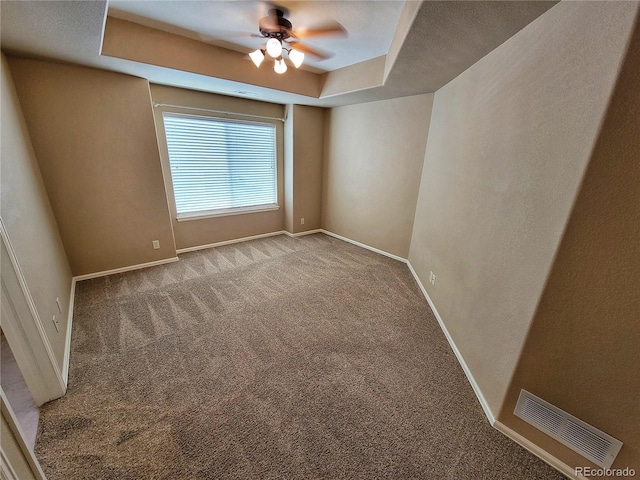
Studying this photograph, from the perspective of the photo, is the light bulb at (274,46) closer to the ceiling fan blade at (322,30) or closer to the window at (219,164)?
the ceiling fan blade at (322,30)

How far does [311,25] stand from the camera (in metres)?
2.08

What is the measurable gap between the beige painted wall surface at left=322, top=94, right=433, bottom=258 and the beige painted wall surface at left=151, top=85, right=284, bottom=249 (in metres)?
0.98

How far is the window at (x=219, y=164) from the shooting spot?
3348mm

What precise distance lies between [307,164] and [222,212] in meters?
1.67

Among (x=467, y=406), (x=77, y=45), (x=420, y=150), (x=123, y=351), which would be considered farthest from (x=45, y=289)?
(x=420, y=150)

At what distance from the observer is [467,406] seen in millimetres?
1507

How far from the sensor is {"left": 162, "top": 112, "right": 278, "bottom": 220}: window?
11.0 feet

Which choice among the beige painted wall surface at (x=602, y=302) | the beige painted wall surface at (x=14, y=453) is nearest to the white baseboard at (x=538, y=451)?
the beige painted wall surface at (x=602, y=302)

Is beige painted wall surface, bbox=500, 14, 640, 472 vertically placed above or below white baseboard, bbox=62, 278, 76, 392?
→ above

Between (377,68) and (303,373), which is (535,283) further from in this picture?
(377,68)

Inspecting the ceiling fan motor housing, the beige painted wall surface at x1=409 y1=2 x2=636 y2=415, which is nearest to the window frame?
the ceiling fan motor housing

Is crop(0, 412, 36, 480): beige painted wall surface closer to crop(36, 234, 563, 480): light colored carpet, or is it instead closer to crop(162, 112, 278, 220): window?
crop(36, 234, 563, 480): light colored carpet

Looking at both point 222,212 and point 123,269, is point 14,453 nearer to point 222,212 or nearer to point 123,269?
point 123,269

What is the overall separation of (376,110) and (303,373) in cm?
344
